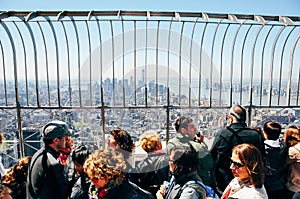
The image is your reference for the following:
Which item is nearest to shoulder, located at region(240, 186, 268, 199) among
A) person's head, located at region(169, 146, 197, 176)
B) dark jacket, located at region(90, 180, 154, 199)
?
person's head, located at region(169, 146, 197, 176)

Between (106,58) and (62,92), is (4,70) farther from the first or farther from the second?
(106,58)

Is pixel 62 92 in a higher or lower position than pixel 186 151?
higher

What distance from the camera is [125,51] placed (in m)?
3.80

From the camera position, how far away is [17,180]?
275 cm

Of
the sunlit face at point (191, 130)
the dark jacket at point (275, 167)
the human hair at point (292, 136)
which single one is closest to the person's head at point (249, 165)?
the dark jacket at point (275, 167)

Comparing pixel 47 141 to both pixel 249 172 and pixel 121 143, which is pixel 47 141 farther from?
pixel 249 172

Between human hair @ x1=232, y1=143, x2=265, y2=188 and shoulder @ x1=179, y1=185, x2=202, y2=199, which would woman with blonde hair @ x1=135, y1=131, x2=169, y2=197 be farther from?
human hair @ x1=232, y1=143, x2=265, y2=188

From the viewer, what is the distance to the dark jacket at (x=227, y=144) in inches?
120

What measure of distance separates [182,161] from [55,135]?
52.1 inches

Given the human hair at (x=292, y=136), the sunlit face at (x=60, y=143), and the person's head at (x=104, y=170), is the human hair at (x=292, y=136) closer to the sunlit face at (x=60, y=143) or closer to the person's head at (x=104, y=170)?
the person's head at (x=104, y=170)

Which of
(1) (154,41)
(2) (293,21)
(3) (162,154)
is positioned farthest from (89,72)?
(2) (293,21)

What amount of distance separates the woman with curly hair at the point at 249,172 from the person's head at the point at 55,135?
67.7 inches

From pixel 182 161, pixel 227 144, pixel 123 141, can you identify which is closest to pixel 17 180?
pixel 123 141

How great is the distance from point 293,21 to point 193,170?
282cm
